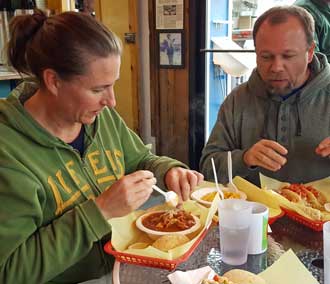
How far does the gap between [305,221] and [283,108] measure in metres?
0.58

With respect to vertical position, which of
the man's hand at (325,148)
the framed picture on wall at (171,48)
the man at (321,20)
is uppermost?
the man at (321,20)

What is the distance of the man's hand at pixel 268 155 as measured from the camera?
4.81ft

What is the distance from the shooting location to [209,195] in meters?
1.40

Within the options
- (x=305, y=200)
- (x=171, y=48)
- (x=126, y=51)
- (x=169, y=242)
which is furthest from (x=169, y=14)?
(x=169, y=242)

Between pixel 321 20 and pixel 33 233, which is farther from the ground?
pixel 321 20

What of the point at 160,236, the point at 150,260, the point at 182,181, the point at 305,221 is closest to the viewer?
the point at 150,260

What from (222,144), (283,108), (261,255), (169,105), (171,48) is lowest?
(169,105)

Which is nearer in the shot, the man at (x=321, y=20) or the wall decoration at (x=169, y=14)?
the man at (x=321, y=20)

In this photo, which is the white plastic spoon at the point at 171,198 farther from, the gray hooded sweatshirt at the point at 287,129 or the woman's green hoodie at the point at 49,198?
the gray hooded sweatshirt at the point at 287,129

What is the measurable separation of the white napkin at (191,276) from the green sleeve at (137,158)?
0.51 metres

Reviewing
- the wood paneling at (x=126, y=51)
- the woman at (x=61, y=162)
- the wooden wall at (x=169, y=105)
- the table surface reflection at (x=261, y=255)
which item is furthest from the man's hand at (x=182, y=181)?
the wood paneling at (x=126, y=51)

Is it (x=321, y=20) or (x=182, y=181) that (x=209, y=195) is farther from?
(x=321, y=20)

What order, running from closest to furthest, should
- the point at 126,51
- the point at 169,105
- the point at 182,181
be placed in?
the point at 182,181 < the point at 169,105 < the point at 126,51

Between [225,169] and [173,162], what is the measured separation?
250mm
